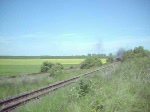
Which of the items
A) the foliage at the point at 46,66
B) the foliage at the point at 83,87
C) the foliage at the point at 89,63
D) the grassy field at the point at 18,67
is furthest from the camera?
the foliage at the point at 89,63

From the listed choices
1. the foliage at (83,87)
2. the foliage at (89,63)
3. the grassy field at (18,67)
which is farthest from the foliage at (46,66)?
the foliage at (83,87)

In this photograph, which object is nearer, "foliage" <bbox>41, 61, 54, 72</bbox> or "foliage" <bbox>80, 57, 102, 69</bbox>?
"foliage" <bbox>41, 61, 54, 72</bbox>

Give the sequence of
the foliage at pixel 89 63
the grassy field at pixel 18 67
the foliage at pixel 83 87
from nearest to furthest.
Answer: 1. the foliage at pixel 83 87
2. the grassy field at pixel 18 67
3. the foliage at pixel 89 63

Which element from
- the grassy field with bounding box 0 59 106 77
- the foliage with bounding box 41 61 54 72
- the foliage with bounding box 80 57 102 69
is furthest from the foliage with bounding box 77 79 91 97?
the foliage with bounding box 80 57 102 69

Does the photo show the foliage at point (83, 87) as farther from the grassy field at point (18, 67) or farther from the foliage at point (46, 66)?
the foliage at point (46, 66)

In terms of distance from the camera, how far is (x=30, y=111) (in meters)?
6.96

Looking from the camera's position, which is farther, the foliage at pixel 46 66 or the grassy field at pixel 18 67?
the foliage at pixel 46 66

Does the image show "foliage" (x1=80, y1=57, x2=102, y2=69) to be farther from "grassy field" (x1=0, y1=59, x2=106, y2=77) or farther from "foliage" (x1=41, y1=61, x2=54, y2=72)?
"grassy field" (x1=0, y1=59, x2=106, y2=77)

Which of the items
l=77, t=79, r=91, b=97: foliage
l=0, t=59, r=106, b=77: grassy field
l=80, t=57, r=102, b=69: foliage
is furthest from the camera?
l=80, t=57, r=102, b=69: foliage

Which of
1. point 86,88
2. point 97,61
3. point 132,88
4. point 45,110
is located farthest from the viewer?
point 97,61

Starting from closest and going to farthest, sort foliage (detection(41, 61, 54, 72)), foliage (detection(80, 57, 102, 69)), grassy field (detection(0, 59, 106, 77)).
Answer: grassy field (detection(0, 59, 106, 77)) → foliage (detection(41, 61, 54, 72)) → foliage (detection(80, 57, 102, 69))

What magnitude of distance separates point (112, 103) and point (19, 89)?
369 inches

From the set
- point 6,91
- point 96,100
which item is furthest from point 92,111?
point 6,91

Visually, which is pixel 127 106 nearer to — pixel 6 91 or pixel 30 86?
pixel 6 91
